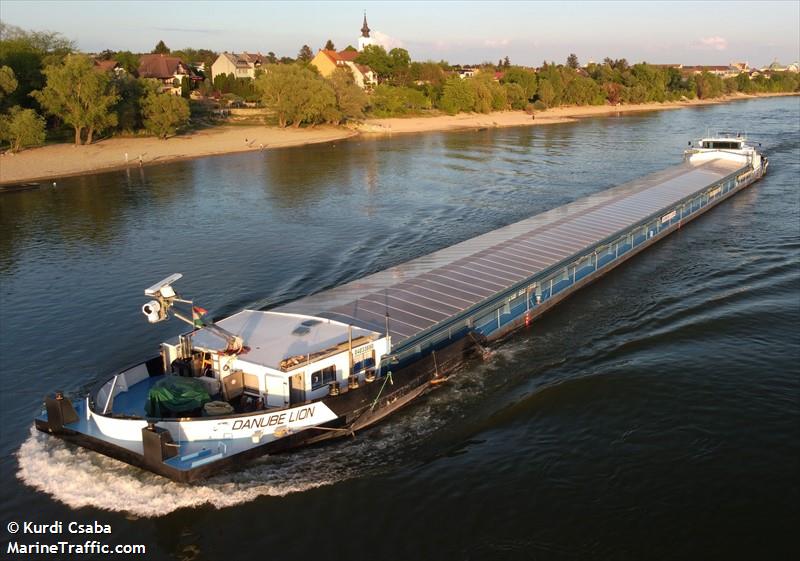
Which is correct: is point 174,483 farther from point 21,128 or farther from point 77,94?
point 77,94

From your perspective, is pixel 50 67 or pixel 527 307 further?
pixel 50 67

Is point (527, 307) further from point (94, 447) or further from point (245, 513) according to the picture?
point (94, 447)

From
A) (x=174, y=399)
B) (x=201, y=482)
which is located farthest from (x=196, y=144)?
(x=201, y=482)

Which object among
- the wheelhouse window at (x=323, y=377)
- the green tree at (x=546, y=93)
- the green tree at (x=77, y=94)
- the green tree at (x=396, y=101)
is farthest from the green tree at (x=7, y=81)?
the green tree at (x=546, y=93)

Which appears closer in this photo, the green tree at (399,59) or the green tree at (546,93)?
the green tree at (546,93)

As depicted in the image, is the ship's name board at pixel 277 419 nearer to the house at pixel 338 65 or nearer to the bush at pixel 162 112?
the bush at pixel 162 112

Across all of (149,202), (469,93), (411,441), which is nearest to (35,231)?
(149,202)
